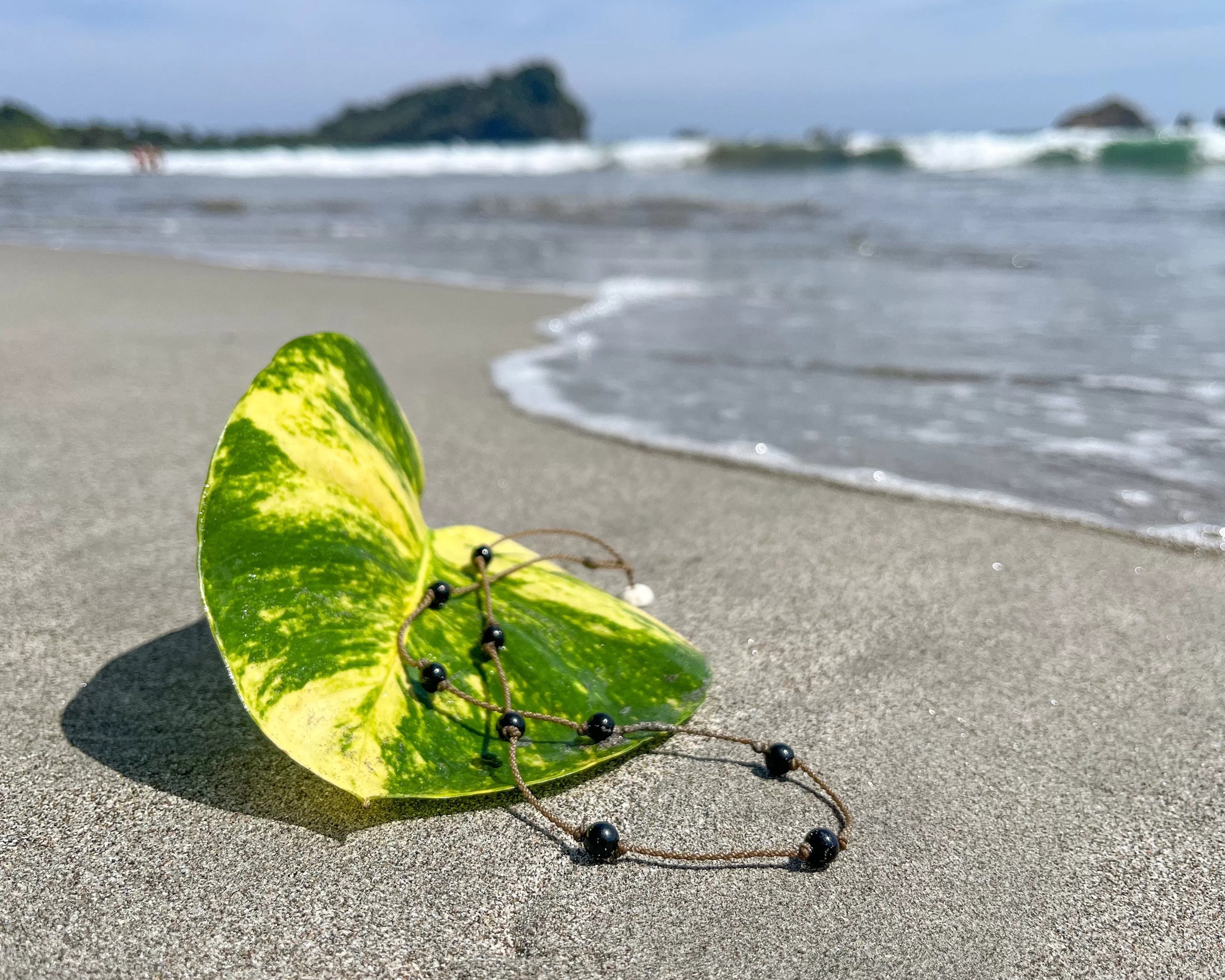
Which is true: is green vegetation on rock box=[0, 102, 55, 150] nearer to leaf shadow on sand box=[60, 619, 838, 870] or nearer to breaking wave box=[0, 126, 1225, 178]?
breaking wave box=[0, 126, 1225, 178]

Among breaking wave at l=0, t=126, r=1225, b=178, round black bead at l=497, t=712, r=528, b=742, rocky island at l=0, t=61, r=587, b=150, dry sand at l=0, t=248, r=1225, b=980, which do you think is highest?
rocky island at l=0, t=61, r=587, b=150

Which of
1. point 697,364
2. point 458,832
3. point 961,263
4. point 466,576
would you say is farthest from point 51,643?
point 961,263

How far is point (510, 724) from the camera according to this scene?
134cm

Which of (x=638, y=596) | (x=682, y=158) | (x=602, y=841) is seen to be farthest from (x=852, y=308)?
(x=682, y=158)

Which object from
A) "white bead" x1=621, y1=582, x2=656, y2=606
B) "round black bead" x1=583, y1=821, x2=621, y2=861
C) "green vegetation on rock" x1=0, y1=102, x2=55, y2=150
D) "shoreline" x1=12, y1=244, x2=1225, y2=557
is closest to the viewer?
"round black bead" x1=583, y1=821, x2=621, y2=861

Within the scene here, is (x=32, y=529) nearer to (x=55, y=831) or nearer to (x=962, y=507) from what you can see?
(x=55, y=831)

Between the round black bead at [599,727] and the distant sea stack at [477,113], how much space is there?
55.9 metres

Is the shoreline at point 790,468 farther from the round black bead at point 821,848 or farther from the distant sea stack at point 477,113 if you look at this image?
the distant sea stack at point 477,113

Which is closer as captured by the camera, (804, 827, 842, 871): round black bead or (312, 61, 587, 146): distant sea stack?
(804, 827, 842, 871): round black bead

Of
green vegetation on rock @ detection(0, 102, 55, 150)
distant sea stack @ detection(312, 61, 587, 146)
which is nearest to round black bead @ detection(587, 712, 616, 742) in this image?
green vegetation on rock @ detection(0, 102, 55, 150)

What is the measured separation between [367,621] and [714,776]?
1.89 ft

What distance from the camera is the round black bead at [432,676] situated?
1.35m

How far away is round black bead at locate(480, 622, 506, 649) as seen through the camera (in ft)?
4.86

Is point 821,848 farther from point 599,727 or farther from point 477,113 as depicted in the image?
point 477,113
